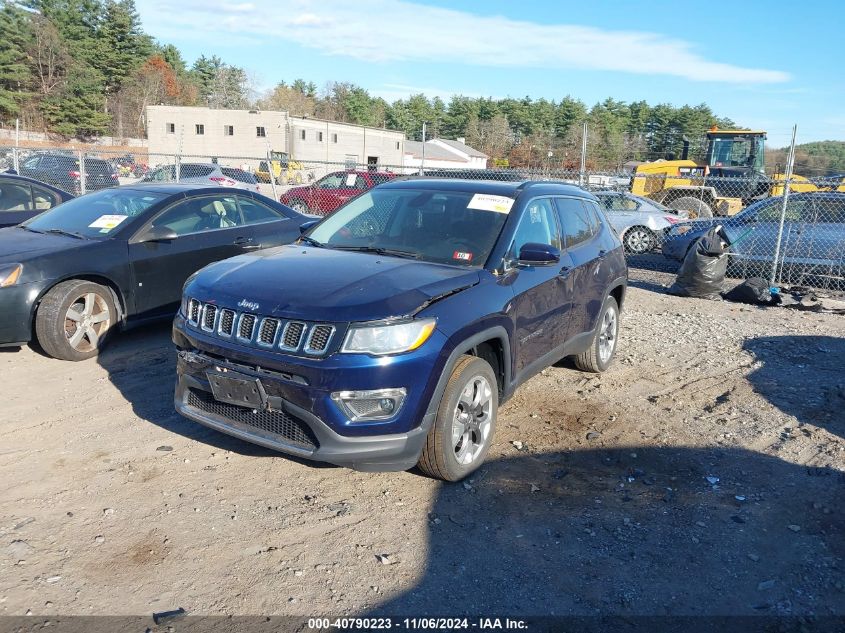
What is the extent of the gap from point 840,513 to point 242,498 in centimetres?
347

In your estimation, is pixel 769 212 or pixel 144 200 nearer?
pixel 144 200

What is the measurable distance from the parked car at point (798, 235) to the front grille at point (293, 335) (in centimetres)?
960

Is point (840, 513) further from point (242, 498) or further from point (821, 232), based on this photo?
point (821, 232)

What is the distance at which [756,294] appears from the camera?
990cm

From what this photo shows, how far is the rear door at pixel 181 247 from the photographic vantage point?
6.42m

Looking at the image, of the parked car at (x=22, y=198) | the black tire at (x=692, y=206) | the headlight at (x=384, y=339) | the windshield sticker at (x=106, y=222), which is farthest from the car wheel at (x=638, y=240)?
the headlight at (x=384, y=339)

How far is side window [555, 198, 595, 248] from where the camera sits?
5.46 metres

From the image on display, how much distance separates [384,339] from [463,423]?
2.79 ft

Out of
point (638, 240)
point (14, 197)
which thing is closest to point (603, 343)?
point (14, 197)

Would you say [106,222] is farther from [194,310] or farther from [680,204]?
[680,204]

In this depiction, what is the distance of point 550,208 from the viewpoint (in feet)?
17.4

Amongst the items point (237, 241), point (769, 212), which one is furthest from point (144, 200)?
point (769, 212)

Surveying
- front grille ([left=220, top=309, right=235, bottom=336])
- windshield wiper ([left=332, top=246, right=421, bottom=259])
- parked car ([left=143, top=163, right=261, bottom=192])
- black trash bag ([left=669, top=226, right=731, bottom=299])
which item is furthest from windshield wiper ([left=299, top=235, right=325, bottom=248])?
parked car ([left=143, top=163, right=261, bottom=192])

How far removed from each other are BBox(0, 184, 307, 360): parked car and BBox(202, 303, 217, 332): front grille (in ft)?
8.43
